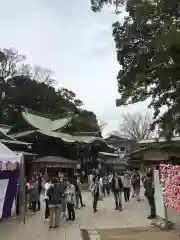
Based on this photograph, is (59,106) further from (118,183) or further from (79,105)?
(118,183)

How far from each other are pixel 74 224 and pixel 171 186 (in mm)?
4406

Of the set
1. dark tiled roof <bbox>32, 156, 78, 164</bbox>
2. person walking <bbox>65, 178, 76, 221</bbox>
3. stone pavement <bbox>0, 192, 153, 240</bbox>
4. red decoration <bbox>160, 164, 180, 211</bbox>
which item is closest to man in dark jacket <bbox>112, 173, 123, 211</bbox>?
stone pavement <bbox>0, 192, 153, 240</bbox>

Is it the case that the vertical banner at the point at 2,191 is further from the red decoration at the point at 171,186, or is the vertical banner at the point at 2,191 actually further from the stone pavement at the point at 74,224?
the red decoration at the point at 171,186

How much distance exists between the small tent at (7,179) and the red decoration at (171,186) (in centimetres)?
536

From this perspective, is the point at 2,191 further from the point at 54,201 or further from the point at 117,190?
the point at 117,190

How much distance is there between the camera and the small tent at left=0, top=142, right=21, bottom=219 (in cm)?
1292

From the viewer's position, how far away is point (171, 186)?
35.3ft

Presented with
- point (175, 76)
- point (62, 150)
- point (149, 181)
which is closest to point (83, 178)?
point (62, 150)

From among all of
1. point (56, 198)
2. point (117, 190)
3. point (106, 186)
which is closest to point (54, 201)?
point (56, 198)

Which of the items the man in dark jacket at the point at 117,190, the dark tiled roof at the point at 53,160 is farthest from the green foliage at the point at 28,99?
the man in dark jacket at the point at 117,190

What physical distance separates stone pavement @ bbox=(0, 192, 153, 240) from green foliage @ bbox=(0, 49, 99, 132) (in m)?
32.3

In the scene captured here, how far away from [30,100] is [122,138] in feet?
84.3

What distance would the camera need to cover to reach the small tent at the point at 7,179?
12922 millimetres

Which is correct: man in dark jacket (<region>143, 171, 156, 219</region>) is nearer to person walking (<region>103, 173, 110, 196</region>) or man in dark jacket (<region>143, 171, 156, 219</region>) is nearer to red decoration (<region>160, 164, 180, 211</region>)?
red decoration (<region>160, 164, 180, 211</region>)
